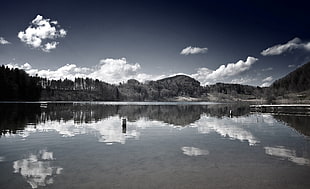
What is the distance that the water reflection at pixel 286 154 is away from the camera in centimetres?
1461

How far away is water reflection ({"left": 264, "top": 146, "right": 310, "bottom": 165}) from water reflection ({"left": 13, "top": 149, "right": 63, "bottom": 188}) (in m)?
14.9

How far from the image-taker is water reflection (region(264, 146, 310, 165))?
14.6 meters

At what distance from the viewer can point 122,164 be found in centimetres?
1375

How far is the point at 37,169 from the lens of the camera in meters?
12.4

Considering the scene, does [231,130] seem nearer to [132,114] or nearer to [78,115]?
[132,114]

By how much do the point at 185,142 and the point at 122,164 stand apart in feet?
30.3

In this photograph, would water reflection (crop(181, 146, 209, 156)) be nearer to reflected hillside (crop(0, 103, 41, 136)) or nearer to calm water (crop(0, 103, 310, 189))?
calm water (crop(0, 103, 310, 189))

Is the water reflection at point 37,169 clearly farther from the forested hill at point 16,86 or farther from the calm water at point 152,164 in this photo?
the forested hill at point 16,86

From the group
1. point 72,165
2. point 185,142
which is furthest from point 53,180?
point 185,142

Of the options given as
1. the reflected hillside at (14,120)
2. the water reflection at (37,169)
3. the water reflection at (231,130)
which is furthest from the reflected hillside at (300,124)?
the reflected hillside at (14,120)

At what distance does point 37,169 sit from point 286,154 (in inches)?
671

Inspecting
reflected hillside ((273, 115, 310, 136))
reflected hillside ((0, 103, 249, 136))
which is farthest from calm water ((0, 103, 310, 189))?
reflected hillside ((0, 103, 249, 136))

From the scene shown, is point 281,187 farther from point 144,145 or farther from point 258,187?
point 144,145

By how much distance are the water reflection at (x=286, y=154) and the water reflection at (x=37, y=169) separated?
1485cm
